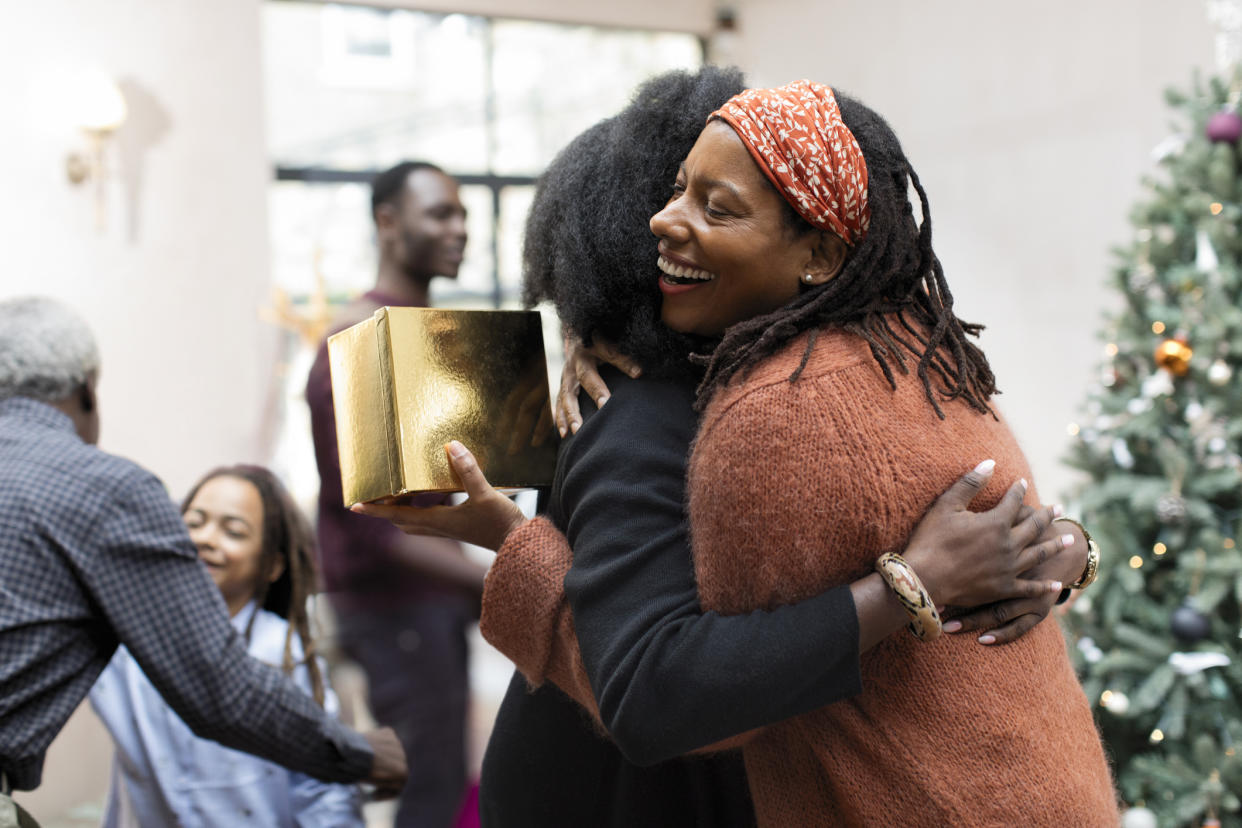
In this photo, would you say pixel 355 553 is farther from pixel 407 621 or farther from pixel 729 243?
pixel 729 243

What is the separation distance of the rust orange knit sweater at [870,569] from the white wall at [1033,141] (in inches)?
147

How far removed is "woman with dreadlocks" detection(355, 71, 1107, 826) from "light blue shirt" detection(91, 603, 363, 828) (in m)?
0.95

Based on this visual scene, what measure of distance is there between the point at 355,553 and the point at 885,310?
5.96 feet

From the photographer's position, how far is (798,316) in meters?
1.22

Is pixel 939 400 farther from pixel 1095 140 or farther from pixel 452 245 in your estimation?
pixel 1095 140

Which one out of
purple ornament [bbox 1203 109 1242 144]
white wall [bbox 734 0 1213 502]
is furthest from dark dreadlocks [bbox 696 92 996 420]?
white wall [bbox 734 0 1213 502]

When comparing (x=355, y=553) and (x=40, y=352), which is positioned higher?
(x=40, y=352)

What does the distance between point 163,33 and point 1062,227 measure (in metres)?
4.16

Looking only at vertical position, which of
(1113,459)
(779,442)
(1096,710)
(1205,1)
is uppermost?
(1205,1)

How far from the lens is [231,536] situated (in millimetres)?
2697

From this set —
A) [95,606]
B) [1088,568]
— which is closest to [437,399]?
[1088,568]

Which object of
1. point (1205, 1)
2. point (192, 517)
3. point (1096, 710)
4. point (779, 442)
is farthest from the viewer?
point (1205, 1)

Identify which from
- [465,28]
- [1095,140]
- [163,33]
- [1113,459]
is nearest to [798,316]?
[1113,459]

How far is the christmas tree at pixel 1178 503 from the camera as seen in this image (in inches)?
131
